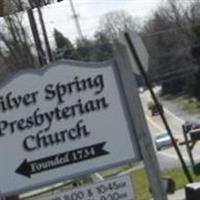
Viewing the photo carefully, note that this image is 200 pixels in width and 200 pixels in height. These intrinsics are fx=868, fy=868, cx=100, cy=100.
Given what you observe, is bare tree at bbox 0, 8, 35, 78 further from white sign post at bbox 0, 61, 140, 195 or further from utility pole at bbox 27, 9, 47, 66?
white sign post at bbox 0, 61, 140, 195

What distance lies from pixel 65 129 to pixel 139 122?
0.76 m

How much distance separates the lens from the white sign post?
28.9 ft

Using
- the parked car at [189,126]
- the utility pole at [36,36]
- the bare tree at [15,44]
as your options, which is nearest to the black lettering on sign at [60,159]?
the parked car at [189,126]

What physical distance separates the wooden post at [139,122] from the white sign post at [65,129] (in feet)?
0.24

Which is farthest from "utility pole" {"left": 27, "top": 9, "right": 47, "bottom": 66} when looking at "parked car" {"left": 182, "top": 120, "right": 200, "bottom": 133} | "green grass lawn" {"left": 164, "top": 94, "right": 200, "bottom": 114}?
"green grass lawn" {"left": 164, "top": 94, "right": 200, "bottom": 114}

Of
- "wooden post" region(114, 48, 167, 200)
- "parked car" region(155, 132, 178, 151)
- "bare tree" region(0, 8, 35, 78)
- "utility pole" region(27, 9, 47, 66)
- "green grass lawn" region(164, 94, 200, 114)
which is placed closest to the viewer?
"wooden post" region(114, 48, 167, 200)

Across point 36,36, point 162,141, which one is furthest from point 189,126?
point 162,141

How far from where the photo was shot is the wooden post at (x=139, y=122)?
347 inches

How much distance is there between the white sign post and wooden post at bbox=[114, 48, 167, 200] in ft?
0.24

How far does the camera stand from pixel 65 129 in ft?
29.0

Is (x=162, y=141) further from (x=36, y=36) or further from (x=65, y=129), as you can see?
(x=65, y=129)

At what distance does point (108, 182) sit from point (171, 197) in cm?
1134

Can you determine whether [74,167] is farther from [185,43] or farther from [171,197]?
[185,43]

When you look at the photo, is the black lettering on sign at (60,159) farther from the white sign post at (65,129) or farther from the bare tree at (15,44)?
the bare tree at (15,44)
